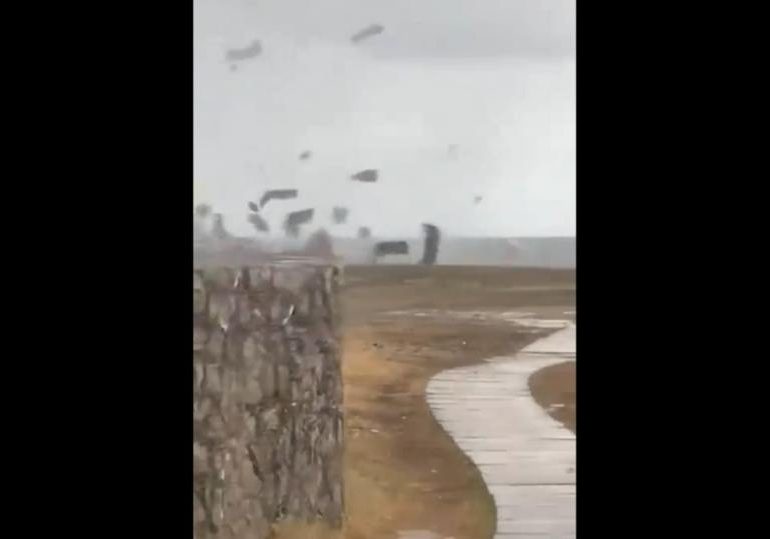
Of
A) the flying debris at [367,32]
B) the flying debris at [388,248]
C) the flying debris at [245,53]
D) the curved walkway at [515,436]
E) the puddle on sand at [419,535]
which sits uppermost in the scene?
the flying debris at [367,32]

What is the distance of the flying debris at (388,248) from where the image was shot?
4.48ft

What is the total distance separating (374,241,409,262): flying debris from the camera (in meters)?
1.37

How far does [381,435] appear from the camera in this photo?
136 centimetres

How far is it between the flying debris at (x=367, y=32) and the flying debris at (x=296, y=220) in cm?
27

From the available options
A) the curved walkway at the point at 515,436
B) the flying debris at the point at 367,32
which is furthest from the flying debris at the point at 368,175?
the curved walkway at the point at 515,436

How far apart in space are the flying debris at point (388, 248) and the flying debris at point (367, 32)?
316 millimetres

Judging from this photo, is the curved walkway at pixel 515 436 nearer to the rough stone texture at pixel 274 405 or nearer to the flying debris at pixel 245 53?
the rough stone texture at pixel 274 405

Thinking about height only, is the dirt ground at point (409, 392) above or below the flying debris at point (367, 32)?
below

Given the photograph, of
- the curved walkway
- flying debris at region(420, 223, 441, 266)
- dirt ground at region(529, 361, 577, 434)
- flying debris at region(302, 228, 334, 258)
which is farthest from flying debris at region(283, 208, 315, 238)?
dirt ground at region(529, 361, 577, 434)

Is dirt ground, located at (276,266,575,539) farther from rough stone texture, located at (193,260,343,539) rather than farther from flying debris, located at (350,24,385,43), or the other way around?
flying debris, located at (350,24,385,43)

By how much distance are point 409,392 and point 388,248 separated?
8.8 inches

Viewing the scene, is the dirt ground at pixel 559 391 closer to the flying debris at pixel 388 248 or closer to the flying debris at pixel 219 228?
the flying debris at pixel 388 248
